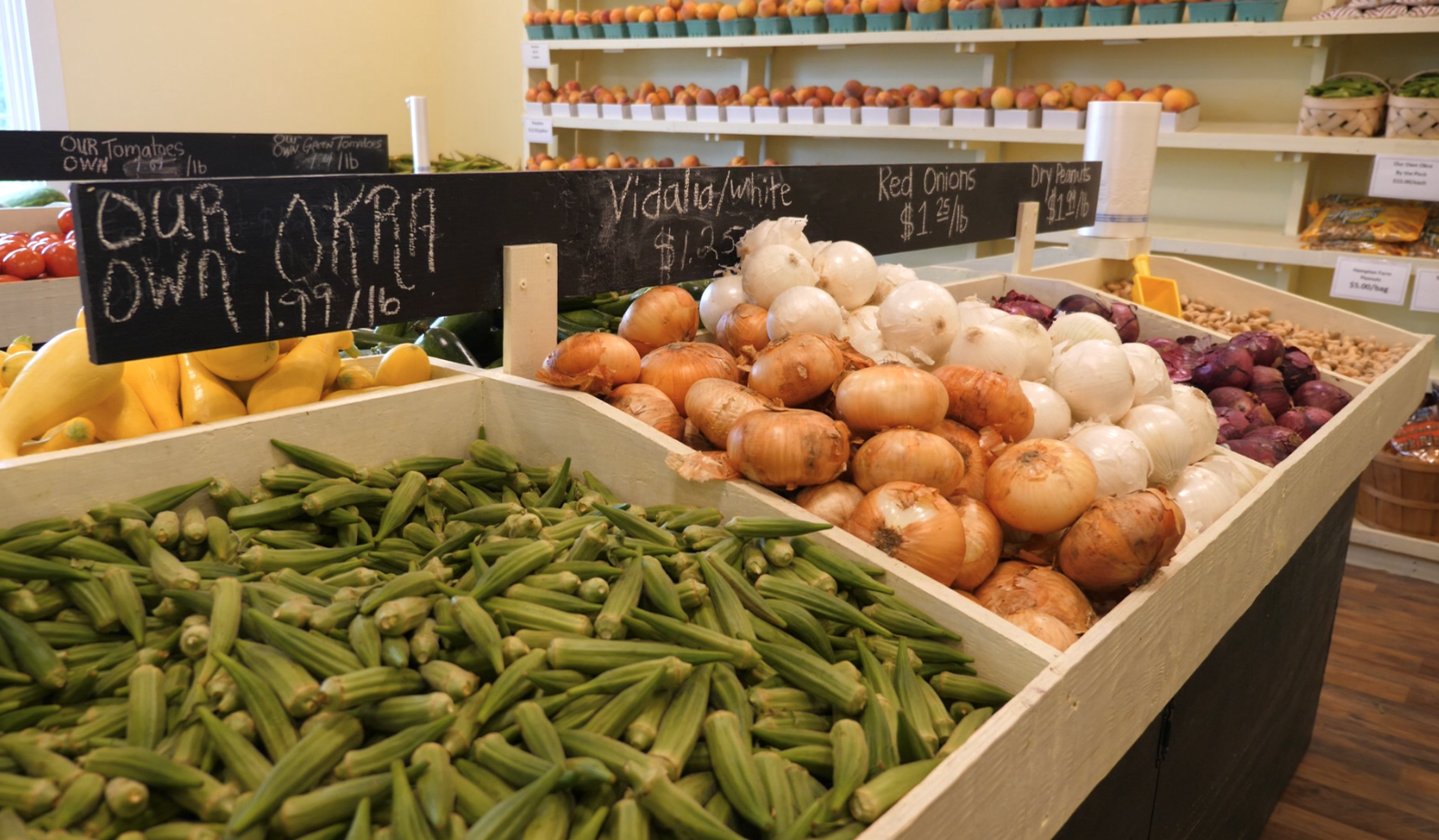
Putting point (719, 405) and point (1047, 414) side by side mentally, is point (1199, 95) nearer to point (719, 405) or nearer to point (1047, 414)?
point (1047, 414)

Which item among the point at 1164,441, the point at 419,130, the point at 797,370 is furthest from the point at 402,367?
the point at 419,130

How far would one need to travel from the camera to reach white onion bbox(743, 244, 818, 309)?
1.96 m

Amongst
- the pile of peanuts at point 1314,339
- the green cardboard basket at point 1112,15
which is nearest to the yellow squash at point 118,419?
the pile of peanuts at point 1314,339

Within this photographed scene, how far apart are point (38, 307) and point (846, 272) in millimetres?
2731

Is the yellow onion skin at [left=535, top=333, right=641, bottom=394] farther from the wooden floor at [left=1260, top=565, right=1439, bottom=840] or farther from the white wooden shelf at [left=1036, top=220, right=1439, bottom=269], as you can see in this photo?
the white wooden shelf at [left=1036, top=220, right=1439, bottom=269]

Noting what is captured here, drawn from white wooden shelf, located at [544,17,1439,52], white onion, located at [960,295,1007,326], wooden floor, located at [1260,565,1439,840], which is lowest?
wooden floor, located at [1260,565,1439,840]

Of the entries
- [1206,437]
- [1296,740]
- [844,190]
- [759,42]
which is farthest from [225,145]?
[1296,740]

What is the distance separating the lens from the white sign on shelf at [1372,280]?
3996 mm

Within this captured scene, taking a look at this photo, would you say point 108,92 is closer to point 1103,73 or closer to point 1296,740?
point 1103,73

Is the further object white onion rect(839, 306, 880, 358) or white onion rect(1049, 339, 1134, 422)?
white onion rect(839, 306, 880, 358)

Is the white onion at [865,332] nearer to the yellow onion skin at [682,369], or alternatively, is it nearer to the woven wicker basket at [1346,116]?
the yellow onion skin at [682,369]

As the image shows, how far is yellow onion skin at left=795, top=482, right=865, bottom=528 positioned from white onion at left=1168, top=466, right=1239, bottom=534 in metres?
0.64

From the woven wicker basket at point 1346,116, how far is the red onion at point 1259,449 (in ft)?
9.27

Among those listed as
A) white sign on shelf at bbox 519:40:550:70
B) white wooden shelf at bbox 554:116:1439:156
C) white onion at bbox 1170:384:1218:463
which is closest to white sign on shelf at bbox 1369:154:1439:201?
white wooden shelf at bbox 554:116:1439:156
